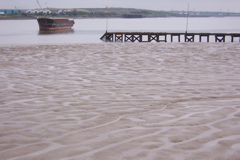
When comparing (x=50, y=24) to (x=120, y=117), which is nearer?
(x=120, y=117)

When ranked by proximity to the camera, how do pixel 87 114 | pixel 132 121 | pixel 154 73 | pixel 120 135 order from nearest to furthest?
pixel 120 135, pixel 132 121, pixel 87 114, pixel 154 73

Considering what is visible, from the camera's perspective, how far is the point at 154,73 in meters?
9.41

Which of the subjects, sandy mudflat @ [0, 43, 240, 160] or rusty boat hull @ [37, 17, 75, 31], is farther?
rusty boat hull @ [37, 17, 75, 31]

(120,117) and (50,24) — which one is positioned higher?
(120,117)

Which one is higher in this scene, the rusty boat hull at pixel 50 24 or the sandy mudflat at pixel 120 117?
the sandy mudflat at pixel 120 117

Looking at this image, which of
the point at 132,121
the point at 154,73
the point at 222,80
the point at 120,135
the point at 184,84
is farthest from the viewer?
the point at 154,73

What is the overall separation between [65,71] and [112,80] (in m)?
2.32

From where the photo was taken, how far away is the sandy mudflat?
337cm

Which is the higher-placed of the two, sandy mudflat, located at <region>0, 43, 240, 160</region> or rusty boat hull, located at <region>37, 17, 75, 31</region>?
sandy mudflat, located at <region>0, 43, 240, 160</region>

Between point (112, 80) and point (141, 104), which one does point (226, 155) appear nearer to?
point (141, 104)

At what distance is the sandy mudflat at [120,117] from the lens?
337 cm

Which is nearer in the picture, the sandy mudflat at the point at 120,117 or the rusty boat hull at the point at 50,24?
the sandy mudflat at the point at 120,117

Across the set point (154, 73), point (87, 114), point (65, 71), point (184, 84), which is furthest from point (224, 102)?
point (65, 71)

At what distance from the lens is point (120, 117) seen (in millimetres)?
4703
